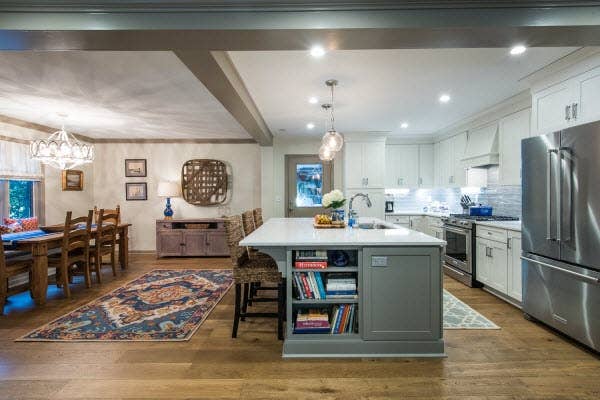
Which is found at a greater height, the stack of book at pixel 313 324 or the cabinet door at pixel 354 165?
the cabinet door at pixel 354 165

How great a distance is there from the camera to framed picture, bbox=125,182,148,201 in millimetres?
6527

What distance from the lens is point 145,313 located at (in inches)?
129

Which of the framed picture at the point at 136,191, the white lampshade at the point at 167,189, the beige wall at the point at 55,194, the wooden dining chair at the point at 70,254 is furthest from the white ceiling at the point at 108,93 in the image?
the wooden dining chair at the point at 70,254

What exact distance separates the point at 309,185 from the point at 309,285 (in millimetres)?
4362

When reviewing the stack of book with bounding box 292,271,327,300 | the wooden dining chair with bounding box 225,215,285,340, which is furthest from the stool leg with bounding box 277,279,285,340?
the stack of book with bounding box 292,271,327,300

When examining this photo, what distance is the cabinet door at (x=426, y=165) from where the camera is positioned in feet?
20.5

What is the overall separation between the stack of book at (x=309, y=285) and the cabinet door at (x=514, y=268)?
2.20 metres

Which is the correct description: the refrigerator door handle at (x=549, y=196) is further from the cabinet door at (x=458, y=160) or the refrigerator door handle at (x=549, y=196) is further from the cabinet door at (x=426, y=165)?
the cabinet door at (x=426, y=165)

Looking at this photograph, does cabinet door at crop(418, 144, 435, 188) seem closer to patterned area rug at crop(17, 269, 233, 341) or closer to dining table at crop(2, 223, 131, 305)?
patterned area rug at crop(17, 269, 233, 341)

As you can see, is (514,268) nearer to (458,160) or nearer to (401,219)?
(458,160)

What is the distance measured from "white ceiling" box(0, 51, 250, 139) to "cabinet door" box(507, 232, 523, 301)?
145 inches

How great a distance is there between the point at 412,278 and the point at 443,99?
2.63 m

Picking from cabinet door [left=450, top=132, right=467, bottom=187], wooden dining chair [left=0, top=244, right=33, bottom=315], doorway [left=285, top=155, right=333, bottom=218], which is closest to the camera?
wooden dining chair [left=0, top=244, right=33, bottom=315]

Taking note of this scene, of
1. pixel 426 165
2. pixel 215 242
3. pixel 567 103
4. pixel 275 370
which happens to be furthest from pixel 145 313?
pixel 426 165
